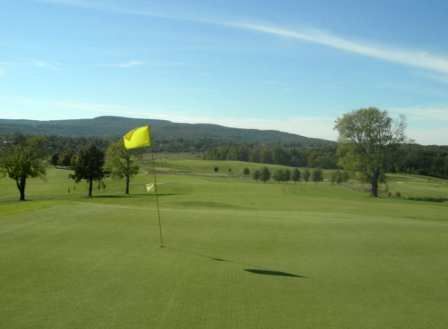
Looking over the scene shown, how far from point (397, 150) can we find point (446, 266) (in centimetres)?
4477

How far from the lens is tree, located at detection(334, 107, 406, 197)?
176 feet

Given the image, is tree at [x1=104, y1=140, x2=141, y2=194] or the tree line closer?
the tree line

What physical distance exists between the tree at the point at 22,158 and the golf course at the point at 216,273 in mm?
32608

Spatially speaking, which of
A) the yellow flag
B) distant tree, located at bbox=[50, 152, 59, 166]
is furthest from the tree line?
distant tree, located at bbox=[50, 152, 59, 166]

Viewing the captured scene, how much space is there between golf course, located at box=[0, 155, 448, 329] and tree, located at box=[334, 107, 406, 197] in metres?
36.9

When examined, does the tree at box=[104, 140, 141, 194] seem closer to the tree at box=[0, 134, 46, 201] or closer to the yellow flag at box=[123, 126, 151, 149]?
the tree at box=[0, 134, 46, 201]

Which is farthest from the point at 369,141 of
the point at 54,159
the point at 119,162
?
the point at 54,159

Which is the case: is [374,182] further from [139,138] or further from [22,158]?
[139,138]

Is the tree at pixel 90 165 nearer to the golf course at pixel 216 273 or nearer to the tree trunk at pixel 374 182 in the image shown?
the golf course at pixel 216 273

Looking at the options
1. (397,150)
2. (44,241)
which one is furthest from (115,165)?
(44,241)

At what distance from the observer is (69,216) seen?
18.8 meters

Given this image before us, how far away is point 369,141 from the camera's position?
5472 centimetres

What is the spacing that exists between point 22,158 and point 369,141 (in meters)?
45.9

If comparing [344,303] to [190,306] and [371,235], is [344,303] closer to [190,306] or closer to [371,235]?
[190,306]
